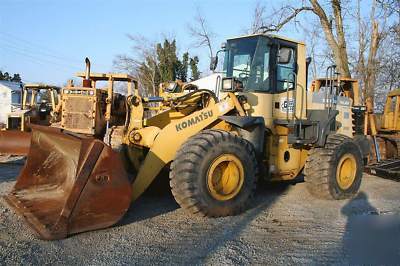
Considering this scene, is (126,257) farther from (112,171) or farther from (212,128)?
(212,128)

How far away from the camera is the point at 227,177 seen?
590 cm

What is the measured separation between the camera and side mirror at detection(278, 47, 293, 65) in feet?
22.5

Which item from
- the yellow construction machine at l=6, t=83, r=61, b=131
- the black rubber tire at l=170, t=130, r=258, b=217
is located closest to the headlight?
the black rubber tire at l=170, t=130, r=258, b=217

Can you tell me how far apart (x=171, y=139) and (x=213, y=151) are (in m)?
0.67

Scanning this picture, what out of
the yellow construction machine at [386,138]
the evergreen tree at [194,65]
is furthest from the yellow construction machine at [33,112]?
the evergreen tree at [194,65]

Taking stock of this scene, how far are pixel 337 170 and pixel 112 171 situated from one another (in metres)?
4.22

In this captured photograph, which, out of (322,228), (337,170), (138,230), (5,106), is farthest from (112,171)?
(5,106)

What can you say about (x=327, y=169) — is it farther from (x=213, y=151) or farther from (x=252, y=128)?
(x=213, y=151)

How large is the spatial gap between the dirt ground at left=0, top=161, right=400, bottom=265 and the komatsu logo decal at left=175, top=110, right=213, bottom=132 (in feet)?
4.05

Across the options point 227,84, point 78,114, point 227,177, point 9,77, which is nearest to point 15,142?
point 78,114

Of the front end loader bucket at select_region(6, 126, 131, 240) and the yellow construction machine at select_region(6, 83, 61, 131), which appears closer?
the front end loader bucket at select_region(6, 126, 131, 240)

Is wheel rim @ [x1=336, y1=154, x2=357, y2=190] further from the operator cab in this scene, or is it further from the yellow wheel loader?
the operator cab

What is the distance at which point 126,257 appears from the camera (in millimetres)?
4250

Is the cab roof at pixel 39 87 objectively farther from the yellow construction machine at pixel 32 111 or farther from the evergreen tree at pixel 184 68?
the evergreen tree at pixel 184 68
